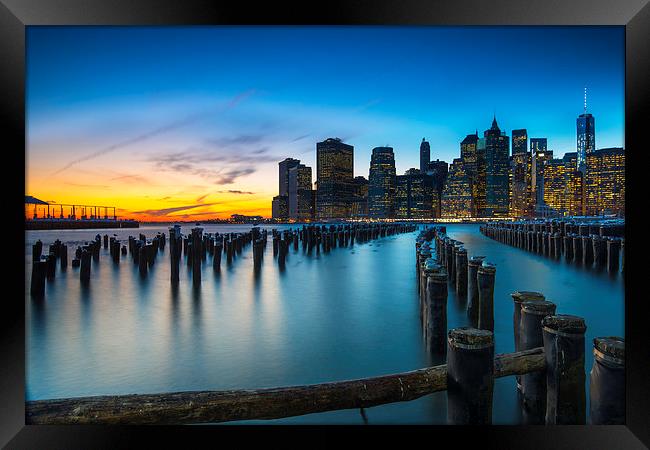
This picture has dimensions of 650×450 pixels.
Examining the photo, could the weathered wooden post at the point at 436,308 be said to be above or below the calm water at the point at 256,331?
above

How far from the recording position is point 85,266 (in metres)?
10.7

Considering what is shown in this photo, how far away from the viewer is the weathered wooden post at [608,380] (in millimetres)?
2180

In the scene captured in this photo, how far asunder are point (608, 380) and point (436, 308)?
6.24 ft

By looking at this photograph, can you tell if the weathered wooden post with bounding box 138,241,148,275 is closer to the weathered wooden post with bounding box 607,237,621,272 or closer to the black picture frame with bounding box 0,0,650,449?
the black picture frame with bounding box 0,0,650,449

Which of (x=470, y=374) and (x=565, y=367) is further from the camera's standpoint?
(x=565, y=367)

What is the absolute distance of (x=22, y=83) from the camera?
129 inches

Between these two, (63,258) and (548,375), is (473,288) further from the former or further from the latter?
(63,258)

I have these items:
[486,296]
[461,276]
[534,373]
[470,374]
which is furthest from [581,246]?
[470,374]
